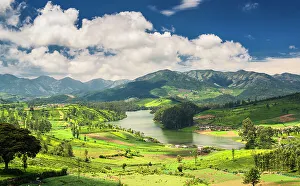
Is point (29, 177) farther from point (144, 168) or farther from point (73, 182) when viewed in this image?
point (144, 168)

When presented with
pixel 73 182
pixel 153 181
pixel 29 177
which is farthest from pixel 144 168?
pixel 29 177

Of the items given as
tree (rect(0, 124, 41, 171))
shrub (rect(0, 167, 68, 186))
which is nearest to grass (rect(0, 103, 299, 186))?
shrub (rect(0, 167, 68, 186))

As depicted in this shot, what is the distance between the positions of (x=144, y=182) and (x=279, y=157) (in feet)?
184

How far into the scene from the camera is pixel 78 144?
187 metres

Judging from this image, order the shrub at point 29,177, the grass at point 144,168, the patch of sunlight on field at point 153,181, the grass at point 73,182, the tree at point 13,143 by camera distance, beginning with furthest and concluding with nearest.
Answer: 1. the patch of sunlight on field at point 153,181
2. the grass at point 144,168
3. the grass at point 73,182
4. the tree at point 13,143
5. the shrub at point 29,177

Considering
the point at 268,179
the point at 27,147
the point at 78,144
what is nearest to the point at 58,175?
the point at 27,147

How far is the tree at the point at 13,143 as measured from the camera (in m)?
63.0

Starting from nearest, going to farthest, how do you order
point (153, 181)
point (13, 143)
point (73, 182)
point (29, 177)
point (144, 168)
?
point (13, 143) → point (29, 177) → point (73, 182) → point (153, 181) → point (144, 168)

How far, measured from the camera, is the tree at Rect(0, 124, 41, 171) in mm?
63000

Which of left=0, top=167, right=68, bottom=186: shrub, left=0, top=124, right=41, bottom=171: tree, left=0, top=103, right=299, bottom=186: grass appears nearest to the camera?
left=0, top=167, right=68, bottom=186: shrub

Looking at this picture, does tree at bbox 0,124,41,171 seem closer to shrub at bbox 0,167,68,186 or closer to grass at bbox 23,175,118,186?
shrub at bbox 0,167,68,186

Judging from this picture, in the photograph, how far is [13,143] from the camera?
212ft

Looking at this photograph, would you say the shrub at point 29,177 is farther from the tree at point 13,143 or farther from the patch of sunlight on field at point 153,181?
the patch of sunlight on field at point 153,181

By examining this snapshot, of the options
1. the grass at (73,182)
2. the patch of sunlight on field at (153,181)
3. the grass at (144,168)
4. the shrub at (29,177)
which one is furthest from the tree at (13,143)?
the patch of sunlight on field at (153,181)
